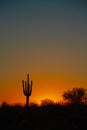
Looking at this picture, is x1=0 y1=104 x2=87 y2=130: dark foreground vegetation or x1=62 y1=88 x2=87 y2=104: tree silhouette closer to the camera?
x1=0 y1=104 x2=87 y2=130: dark foreground vegetation

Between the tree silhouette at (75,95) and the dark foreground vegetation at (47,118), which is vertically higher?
the tree silhouette at (75,95)

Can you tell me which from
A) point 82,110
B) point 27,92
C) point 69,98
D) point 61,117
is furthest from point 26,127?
point 69,98

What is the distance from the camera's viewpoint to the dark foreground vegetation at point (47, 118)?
1055 inches

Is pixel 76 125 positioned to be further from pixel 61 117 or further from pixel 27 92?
pixel 27 92

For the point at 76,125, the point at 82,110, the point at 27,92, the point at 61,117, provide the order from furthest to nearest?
the point at 27,92, the point at 82,110, the point at 61,117, the point at 76,125

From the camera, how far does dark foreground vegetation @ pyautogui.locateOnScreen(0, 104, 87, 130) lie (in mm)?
26797

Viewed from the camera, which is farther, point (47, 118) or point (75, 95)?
point (75, 95)

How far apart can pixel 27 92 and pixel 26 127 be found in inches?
472

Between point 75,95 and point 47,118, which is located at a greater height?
point 75,95

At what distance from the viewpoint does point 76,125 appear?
26.7 m

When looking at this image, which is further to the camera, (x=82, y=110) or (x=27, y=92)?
(x=27, y=92)

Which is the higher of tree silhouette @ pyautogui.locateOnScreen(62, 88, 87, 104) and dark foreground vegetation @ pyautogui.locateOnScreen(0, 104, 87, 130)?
tree silhouette @ pyautogui.locateOnScreen(62, 88, 87, 104)

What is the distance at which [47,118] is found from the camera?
28.5m

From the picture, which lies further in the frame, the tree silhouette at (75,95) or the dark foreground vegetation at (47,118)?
the tree silhouette at (75,95)
